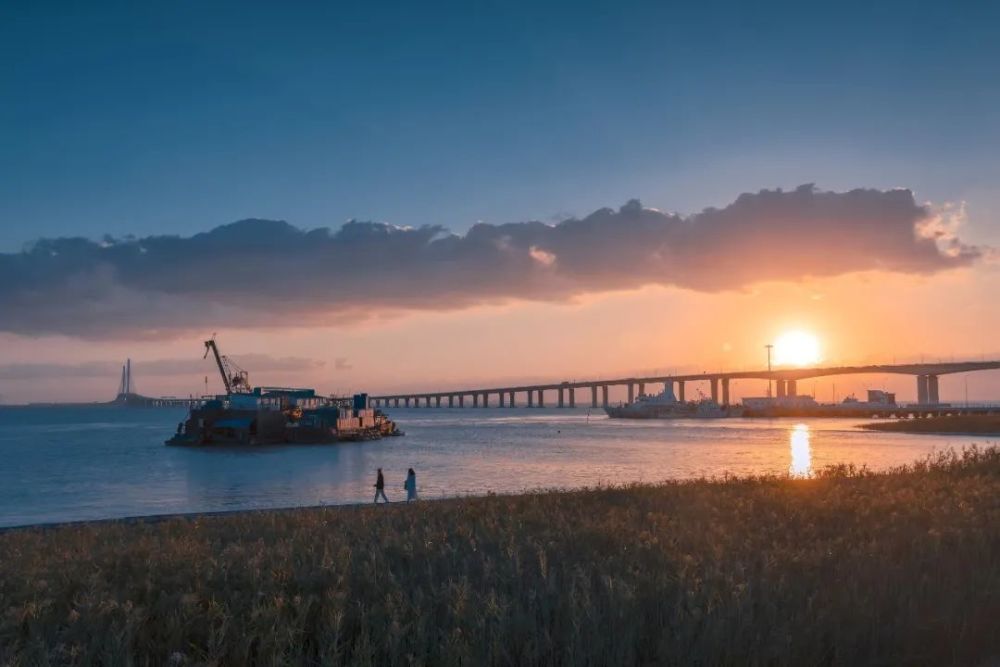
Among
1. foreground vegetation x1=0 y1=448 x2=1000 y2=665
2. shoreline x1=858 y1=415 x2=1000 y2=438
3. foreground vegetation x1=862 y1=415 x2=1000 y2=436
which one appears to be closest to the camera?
foreground vegetation x1=0 y1=448 x2=1000 y2=665

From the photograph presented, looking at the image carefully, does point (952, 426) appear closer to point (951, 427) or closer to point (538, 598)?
point (951, 427)

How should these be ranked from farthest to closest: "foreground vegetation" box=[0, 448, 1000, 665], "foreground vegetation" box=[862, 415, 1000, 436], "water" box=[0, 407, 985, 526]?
"foreground vegetation" box=[862, 415, 1000, 436] < "water" box=[0, 407, 985, 526] < "foreground vegetation" box=[0, 448, 1000, 665]

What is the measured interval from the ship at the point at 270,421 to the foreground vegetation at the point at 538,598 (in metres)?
94.2

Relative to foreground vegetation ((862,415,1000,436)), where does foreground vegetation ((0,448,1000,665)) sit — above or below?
above

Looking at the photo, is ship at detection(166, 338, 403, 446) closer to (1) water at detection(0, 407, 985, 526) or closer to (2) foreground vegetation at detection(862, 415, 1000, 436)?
(1) water at detection(0, 407, 985, 526)

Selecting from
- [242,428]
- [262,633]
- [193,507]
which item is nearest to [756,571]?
[262,633]

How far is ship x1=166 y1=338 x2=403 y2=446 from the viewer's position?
10212 centimetres

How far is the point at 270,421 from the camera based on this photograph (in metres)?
106

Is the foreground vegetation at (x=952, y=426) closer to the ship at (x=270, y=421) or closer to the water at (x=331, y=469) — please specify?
the water at (x=331, y=469)

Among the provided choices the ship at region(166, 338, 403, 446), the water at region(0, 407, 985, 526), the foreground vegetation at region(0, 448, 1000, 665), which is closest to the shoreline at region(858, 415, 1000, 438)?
the water at region(0, 407, 985, 526)

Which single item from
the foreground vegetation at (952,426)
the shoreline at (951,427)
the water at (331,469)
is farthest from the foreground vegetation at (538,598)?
the foreground vegetation at (952,426)

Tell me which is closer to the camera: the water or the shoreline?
the water

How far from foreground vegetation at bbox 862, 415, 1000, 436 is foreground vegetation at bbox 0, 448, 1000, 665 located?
313ft

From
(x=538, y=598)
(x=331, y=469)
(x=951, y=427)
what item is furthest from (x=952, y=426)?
(x=538, y=598)
